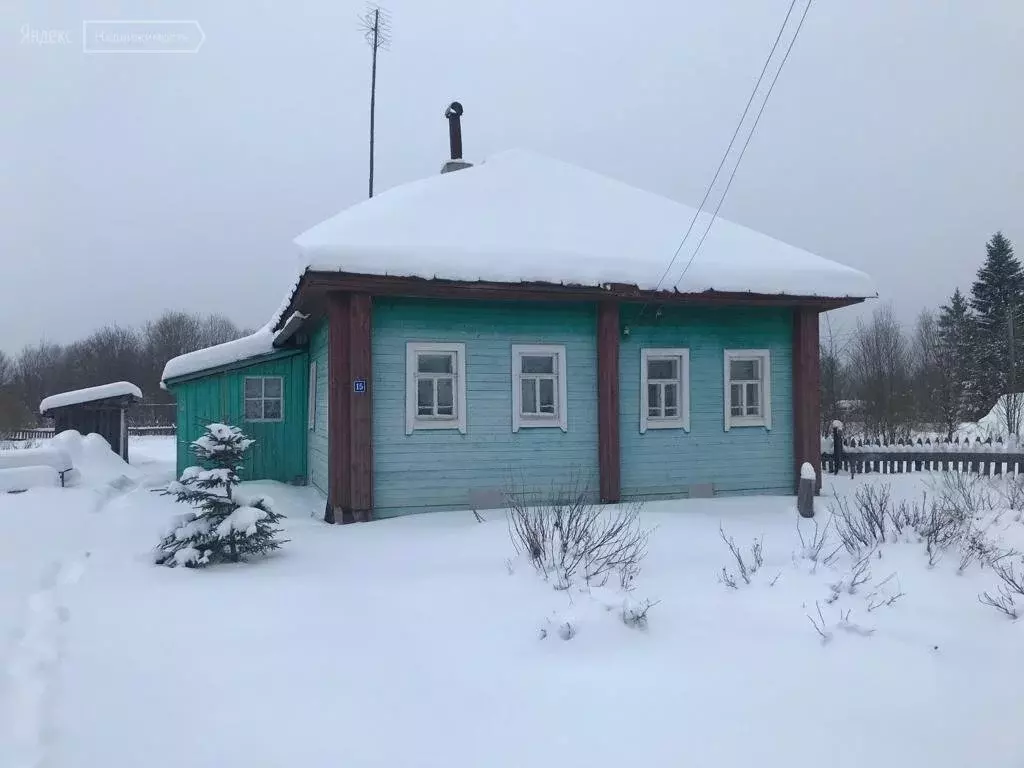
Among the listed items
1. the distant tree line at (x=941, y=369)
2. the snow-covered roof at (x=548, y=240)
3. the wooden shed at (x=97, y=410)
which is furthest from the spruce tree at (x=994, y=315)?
the wooden shed at (x=97, y=410)

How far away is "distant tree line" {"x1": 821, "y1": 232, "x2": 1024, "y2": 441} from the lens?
31.4m

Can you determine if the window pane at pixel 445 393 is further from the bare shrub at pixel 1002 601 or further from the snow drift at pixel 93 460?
the snow drift at pixel 93 460

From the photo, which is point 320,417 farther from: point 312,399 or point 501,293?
point 501,293

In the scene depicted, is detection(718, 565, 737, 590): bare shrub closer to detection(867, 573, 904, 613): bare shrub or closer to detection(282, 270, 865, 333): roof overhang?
detection(867, 573, 904, 613): bare shrub

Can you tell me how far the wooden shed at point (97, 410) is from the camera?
18.2 metres

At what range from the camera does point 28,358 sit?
61.0 m

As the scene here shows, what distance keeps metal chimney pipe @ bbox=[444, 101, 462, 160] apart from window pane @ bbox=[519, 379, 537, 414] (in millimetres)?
6579

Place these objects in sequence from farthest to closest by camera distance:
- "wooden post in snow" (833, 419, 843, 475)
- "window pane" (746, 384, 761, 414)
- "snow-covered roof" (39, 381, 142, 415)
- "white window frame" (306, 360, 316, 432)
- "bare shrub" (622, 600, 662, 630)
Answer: "snow-covered roof" (39, 381, 142, 415) < "wooden post in snow" (833, 419, 843, 475) < "white window frame" (306, 360, 316, 432) < "window pane" (746, 384, 761, 414) < "bare shrub" (622, 600, 662, 630)

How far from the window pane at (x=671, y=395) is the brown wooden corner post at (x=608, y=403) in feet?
3.67

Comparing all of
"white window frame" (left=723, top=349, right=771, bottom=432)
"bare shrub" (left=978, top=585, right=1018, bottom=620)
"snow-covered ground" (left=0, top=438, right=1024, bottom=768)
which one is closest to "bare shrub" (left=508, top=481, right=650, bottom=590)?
"snow-covered ground" (left=0, top=438, right=1024, bottom=768)

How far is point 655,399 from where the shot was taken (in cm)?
1128

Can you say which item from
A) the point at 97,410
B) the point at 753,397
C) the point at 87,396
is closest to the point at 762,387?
the point at 753,397

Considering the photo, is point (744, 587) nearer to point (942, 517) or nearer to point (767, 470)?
point (942, 517)

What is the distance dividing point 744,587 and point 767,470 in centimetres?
620
